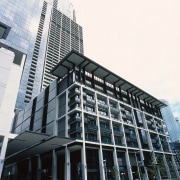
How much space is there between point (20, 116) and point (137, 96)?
2099 inches

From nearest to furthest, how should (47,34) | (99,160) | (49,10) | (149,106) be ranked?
(99,160)
(149,106)
(47,34)
(49,10)

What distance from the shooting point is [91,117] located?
47.6 metres

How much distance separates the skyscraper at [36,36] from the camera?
30594 millimetres

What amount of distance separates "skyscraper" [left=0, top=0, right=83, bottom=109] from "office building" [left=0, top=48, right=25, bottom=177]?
8.19 feet

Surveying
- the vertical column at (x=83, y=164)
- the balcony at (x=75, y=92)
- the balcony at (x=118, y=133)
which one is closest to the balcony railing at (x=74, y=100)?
the balcony at (x=75, y=92)

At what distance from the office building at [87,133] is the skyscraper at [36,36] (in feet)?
54.4

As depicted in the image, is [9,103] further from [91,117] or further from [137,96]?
[137,96]

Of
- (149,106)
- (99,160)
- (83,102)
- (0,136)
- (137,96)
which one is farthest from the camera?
(149,106)

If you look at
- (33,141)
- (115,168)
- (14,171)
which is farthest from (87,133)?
(14,171)

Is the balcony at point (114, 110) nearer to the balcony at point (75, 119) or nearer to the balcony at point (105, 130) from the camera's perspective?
the balcony at point (105, 130)

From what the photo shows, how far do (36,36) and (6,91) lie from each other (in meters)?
103

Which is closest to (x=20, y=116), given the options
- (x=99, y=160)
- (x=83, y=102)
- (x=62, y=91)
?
(x=62, y=91)

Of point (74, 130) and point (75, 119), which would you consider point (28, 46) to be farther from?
point (74, 130)

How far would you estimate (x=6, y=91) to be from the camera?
26547 millimetres
